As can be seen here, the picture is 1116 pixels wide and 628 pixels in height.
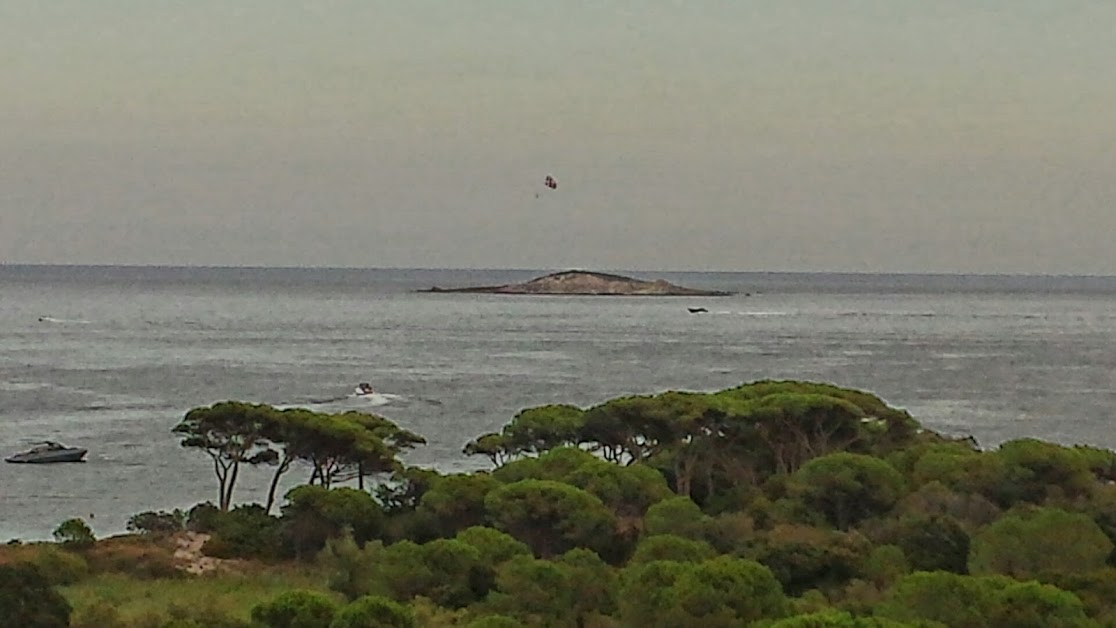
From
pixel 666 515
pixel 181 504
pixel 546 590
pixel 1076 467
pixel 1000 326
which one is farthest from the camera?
pixel 1000 326

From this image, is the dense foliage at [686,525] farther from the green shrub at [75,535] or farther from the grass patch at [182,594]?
the grass patch at [182,594]

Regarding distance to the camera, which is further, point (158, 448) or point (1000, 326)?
point (1000, 326)

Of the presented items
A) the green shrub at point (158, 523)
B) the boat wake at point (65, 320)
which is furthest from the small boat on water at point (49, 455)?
the boat wake at point (65, 320)

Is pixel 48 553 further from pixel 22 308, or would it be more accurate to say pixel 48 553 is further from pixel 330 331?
pixel 22 308

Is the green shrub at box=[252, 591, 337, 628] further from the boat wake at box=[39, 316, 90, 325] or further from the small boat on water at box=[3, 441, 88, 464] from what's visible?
the boat wake at box=[39, 316, 90, 325]

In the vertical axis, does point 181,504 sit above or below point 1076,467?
below

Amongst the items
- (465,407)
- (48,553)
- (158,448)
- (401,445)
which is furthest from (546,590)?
(465,407)

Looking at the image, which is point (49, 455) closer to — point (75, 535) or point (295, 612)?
point (75, 535)
